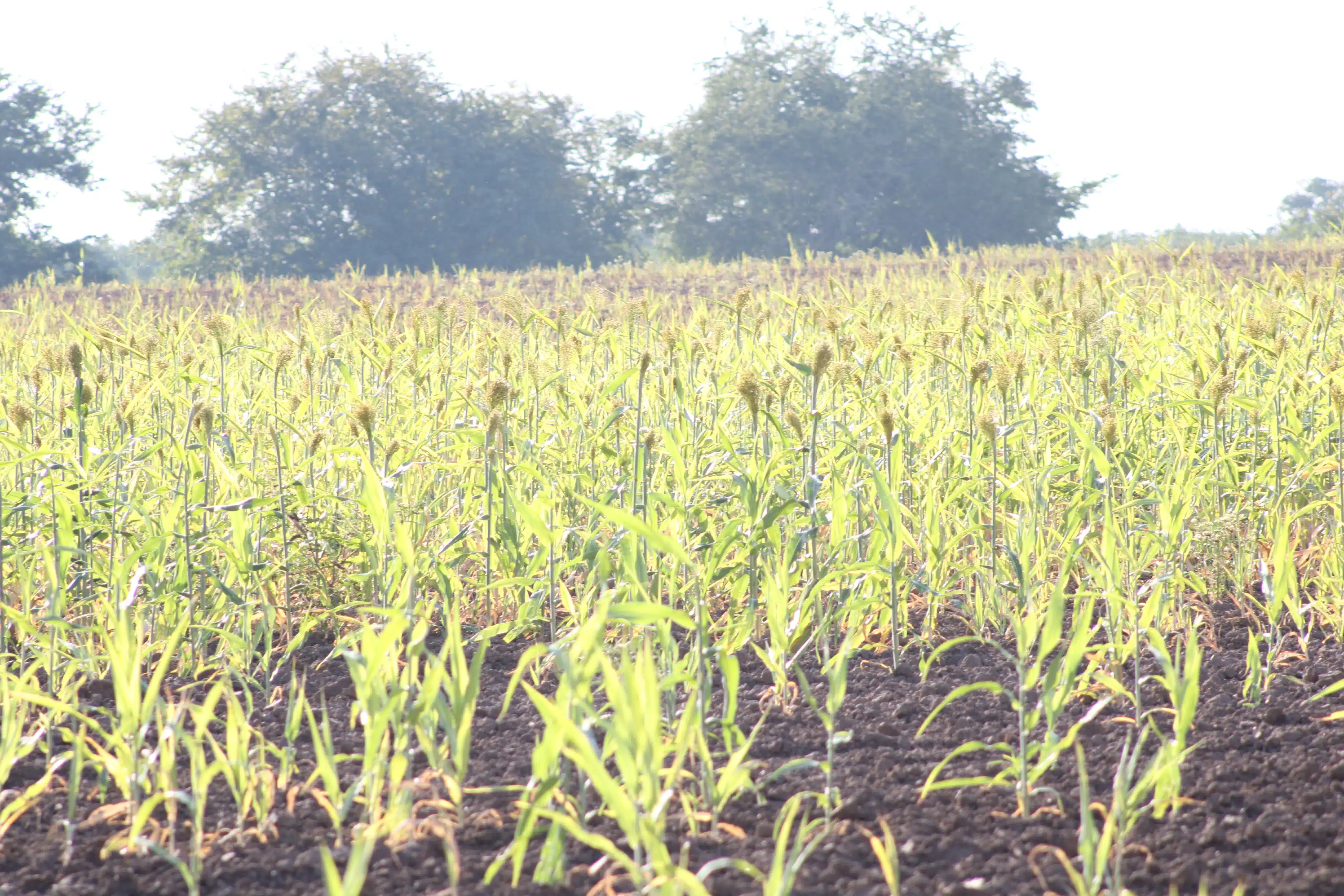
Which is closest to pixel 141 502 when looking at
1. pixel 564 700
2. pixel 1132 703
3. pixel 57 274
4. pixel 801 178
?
pixel 564 700

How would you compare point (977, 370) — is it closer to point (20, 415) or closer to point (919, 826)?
point (919, 826)

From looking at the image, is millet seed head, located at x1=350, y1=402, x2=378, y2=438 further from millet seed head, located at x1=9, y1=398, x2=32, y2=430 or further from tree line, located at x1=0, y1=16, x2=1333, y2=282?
tree line, located at x1=0, y1=16, x2=1333, y2=282

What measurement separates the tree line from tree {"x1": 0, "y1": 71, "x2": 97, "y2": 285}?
6cm

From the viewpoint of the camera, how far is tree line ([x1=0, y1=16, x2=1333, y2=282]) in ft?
95.2

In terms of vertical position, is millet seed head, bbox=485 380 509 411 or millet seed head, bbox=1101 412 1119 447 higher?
millet seed head, bbox=485 380 509 411

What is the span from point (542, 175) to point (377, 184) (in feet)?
14.6

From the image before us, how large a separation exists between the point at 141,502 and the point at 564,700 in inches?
→ 62.0

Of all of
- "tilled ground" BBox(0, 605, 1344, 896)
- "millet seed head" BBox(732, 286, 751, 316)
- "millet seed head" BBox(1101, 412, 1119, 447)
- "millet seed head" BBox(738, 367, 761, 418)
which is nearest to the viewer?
"tilled ground" BBox(0, 605, 1344, 896)

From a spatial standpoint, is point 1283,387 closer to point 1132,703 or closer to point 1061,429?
point 1061,429

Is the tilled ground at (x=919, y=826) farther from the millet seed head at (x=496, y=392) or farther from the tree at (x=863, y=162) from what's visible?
the tree at (x=863, y=162)

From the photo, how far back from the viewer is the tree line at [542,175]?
29.0m

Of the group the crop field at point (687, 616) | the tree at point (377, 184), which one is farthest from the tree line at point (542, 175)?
the crop field at point (687, 616)

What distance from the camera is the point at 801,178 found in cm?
3066

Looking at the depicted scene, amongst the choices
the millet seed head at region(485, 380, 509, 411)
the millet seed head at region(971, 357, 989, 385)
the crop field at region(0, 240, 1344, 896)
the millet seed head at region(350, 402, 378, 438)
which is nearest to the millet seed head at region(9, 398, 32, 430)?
the crop field at region(0, 240, 1344, 896)
